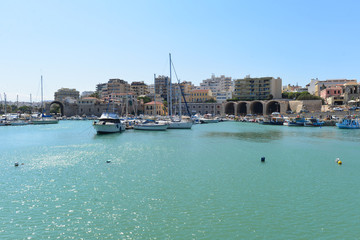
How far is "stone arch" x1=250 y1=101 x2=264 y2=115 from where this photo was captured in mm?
108812

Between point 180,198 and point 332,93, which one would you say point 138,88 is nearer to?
point 332,93

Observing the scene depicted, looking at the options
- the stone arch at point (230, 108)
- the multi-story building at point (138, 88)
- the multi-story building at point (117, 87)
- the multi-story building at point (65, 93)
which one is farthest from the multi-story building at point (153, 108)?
the multi-story building at point (65, 93)

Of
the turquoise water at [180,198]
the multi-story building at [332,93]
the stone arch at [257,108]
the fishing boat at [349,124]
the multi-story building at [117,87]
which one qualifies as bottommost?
the turquoise water at [180,198]

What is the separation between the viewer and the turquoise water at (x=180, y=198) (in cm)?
1090

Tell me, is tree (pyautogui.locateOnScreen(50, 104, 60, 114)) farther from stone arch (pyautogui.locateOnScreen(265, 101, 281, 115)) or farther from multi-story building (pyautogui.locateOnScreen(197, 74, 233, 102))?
stone arch (pyautogui.locateOnScreen(265, 101, 281, 115))

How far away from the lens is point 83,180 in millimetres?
17953

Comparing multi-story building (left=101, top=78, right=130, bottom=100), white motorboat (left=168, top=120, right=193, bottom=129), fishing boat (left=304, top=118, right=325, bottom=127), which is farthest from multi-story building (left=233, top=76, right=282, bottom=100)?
multi-story building (left=101, top=78, right=130, bottom=100)

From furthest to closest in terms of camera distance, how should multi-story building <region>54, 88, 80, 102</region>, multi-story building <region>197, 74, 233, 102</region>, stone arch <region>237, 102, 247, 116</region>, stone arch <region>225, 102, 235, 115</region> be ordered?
multi-story building <region>54, 88, 80, 102</region>
multi-story building <region>197, 74, 233, 102</region>
stone arch <region>225, 102, 235, 115</region>
stone arch <region>237, 102, 247, 116</region>

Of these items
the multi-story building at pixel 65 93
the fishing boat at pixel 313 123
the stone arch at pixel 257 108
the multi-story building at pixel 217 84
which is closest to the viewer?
the fishing boat at pixel 313 123

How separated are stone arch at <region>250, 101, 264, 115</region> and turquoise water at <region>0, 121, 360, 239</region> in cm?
8536

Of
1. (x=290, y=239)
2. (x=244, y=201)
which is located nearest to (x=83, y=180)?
(x=244, y=201)

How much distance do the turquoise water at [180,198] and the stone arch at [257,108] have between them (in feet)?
280

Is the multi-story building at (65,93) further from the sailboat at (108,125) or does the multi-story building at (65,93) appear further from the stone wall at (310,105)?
the stone wall at (310,105)

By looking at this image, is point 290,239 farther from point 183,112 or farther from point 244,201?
point 183,112
